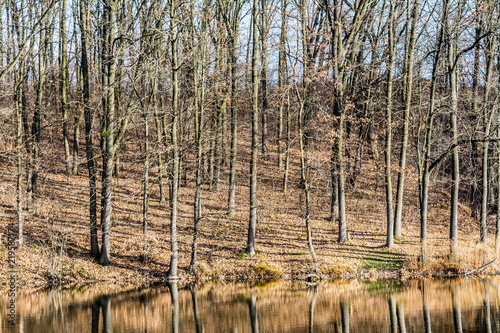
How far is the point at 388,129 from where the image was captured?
21328mm

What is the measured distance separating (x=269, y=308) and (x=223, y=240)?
25.8 ft

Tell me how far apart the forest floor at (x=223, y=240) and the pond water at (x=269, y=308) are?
150 centimetres

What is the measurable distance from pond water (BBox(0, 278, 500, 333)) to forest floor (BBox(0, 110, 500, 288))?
1496 millimetres

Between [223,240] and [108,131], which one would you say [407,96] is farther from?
[108,131]

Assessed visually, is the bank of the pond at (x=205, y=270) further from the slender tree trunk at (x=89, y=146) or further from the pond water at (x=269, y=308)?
the pond water at (x=269, y=308)

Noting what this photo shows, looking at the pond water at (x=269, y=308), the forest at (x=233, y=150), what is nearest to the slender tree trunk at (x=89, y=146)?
the forest at (x=233, y=150)

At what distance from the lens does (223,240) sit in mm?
21688

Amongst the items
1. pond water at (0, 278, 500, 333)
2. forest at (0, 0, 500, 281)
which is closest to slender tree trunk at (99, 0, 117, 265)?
forest at (0, 0, 500, 281)

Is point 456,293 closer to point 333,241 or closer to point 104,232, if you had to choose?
point 333,241

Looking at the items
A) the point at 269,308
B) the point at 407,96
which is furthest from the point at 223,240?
the point at 407,96

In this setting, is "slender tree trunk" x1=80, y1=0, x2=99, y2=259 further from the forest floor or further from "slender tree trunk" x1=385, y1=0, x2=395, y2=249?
"slender tree trunk" x1=385, y1=0, x2=395, y2=249

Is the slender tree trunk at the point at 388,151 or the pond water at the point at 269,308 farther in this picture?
the slender tree trunk at the point at 388,151

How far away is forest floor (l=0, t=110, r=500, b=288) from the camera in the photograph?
1884cm

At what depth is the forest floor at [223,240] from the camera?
1884 centimetres
